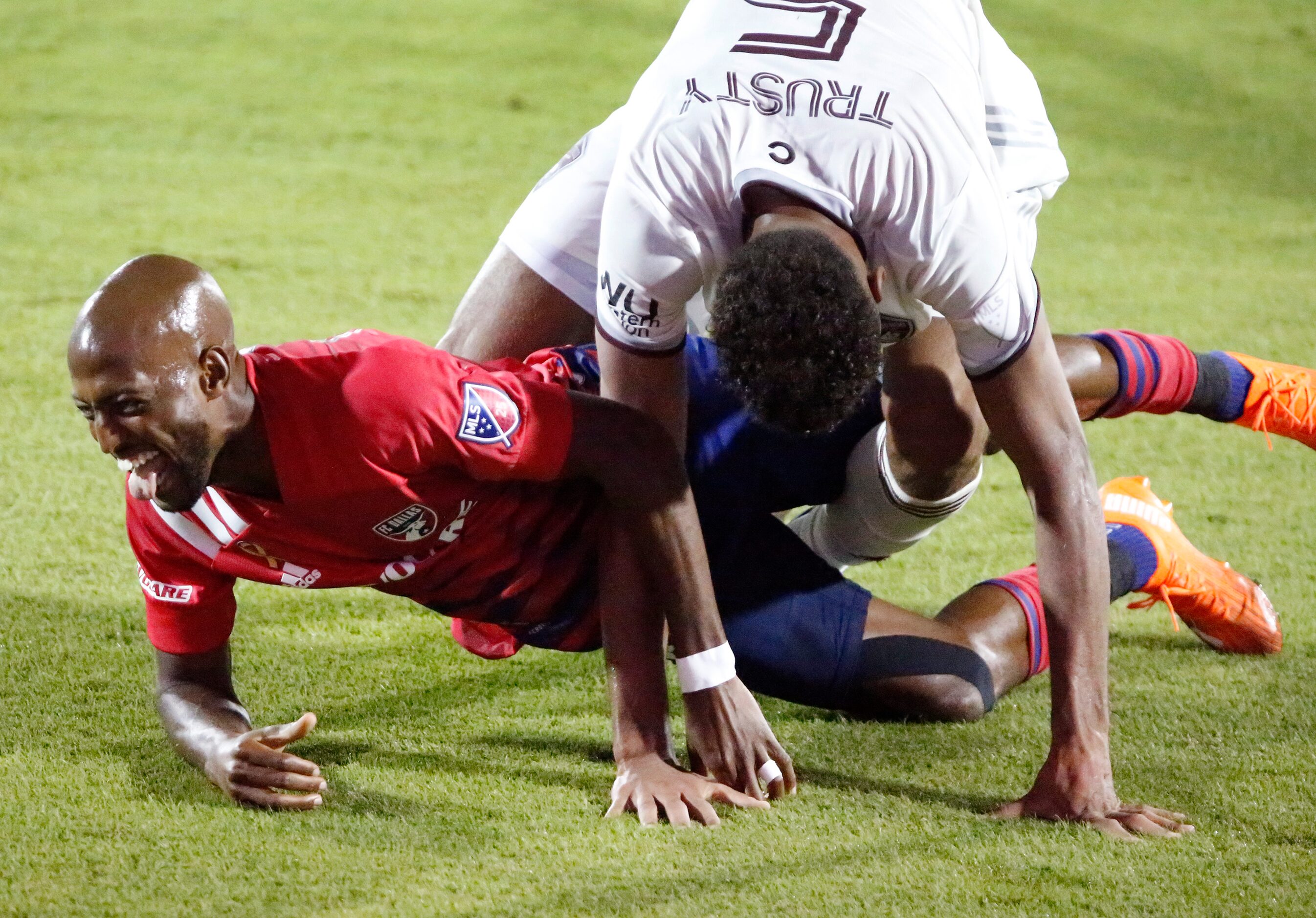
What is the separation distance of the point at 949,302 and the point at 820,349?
228 millimetres

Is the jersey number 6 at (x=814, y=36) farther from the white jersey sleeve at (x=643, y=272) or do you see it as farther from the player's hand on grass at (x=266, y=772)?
the player's hand on grass at (x=266, y=772)

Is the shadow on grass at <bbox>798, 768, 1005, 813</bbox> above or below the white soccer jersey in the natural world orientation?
below

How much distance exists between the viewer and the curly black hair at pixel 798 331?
1.62m

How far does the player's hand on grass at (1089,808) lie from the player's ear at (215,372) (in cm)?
91

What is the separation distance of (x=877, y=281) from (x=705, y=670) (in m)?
0.46

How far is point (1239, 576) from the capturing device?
7.58ft

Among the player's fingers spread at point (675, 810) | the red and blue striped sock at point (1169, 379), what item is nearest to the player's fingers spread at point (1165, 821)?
the player's fingers spread at point (675, 810)

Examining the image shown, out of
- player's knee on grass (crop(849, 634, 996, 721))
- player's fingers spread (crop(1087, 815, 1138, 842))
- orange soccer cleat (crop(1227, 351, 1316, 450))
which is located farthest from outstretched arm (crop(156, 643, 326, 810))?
orange soccer cleat (crop(1227, 351, 1316, 450))

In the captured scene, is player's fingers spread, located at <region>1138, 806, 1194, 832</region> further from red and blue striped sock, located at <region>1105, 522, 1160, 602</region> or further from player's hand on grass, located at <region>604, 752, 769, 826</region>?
red and blue striped sock, located at <region>1105, 522, 1160, 602</region>

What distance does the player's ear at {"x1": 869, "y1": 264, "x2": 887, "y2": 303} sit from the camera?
5.79ft

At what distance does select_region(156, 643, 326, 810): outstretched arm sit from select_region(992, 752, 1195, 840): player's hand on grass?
0.73m

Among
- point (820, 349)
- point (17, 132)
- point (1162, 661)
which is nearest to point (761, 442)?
point (820, 349)

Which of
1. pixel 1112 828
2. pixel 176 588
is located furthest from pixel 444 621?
pixel 1112 828

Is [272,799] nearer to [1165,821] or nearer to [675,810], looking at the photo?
[675,810]
